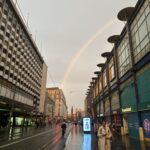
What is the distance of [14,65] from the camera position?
4572 centimetres

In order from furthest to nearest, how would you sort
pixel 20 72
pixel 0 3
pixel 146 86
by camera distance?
1. pixel 20 72
2. pixel 0 3
3. pixel 146 86

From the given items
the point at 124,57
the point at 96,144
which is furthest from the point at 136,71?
the point at 96,144

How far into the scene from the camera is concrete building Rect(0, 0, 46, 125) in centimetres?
3956

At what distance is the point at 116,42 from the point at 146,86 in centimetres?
1544

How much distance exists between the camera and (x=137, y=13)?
24.3 metres

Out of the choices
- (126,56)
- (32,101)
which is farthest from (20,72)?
(126,56)

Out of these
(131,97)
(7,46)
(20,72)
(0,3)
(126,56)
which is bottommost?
(131,97)

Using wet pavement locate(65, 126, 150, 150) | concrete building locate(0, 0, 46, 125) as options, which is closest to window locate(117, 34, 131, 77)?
wet pavement locate(65, 126, 150, 150)

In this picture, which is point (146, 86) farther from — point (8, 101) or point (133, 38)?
point (8, 101)

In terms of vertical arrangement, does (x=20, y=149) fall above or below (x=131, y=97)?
below

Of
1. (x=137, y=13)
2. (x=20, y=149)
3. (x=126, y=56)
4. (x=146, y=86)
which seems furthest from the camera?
(x=126, y=56)

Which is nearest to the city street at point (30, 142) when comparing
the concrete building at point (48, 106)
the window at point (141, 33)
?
the window at point (141, 33)

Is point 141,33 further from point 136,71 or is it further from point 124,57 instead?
point 124,57

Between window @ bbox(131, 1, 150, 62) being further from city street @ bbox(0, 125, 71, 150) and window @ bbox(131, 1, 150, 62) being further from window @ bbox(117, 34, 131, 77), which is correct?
city street @ bbox(0, 125, 71, 150)
